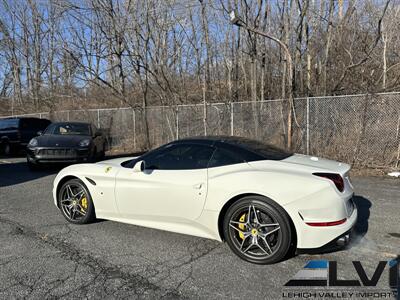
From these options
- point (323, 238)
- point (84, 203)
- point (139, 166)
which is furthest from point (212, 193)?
point (84, 203)

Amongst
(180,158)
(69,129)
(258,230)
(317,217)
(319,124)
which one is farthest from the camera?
(69,129)

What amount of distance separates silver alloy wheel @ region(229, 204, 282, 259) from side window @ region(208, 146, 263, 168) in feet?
1.90

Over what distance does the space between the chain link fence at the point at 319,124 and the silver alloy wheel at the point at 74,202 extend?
7030 mm

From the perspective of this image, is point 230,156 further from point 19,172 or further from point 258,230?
point 19,172

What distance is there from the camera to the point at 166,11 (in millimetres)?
15945

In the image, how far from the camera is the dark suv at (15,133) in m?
13.9

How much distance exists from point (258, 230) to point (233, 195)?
A: 45cm

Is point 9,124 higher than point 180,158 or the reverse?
higher

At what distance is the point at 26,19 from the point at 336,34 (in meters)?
27.7

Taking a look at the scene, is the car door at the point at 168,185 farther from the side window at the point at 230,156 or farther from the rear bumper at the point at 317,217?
the rear bumper at the point at 317,217

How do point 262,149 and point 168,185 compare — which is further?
point 262,149

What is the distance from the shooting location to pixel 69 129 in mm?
10516

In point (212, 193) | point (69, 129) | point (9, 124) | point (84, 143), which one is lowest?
point (212, 193)

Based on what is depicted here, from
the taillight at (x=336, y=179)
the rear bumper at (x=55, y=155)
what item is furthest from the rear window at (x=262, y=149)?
the rear bumper at (x=55, y=155)
